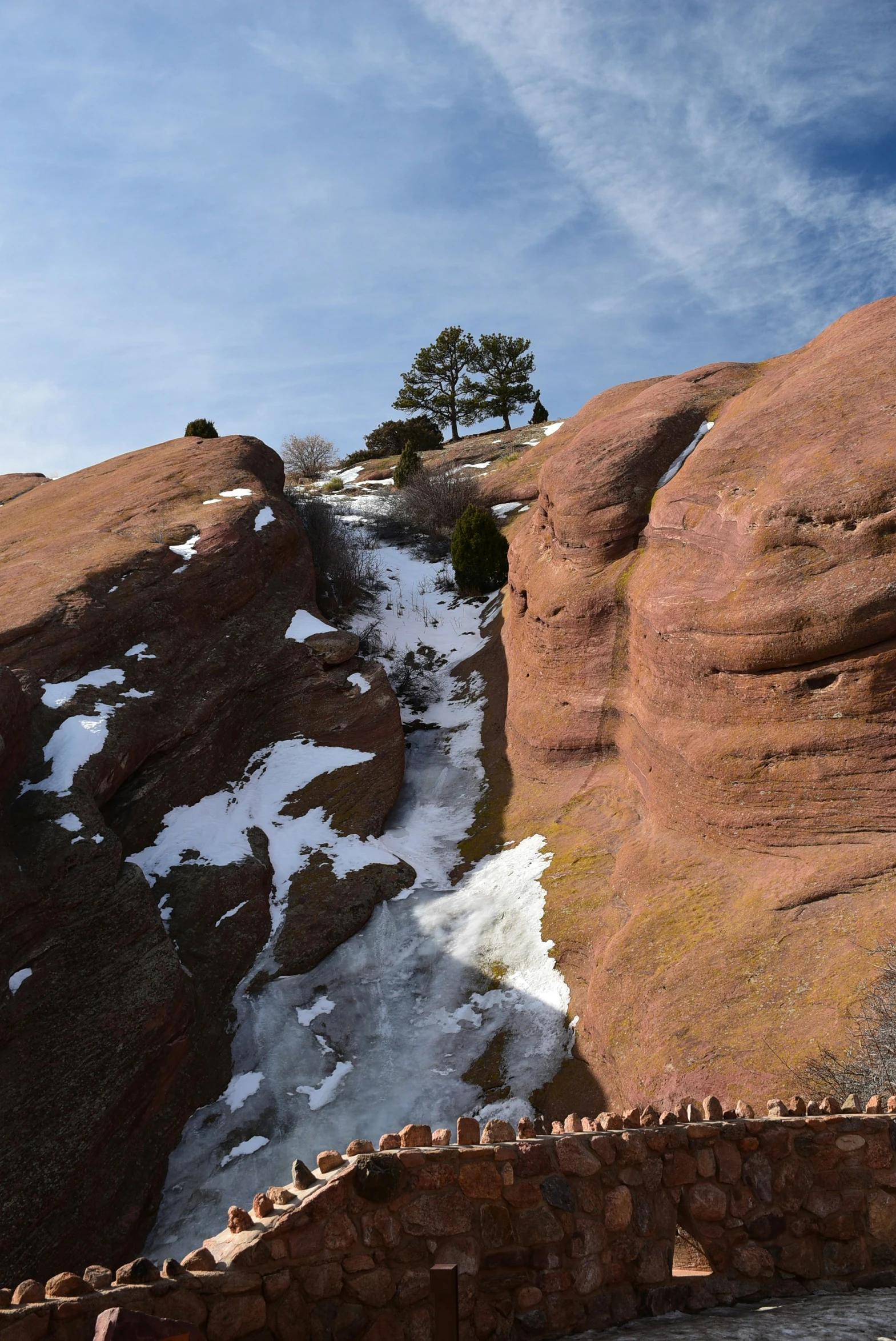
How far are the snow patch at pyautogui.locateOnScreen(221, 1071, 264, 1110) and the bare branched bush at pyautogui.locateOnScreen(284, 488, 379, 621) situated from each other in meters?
13.7

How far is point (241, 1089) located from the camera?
44.0 feet

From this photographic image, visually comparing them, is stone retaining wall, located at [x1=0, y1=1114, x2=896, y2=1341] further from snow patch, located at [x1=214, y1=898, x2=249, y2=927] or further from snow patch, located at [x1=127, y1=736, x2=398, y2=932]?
snow patch, located at [x1=127, y1=736, x2=398, y2=932]

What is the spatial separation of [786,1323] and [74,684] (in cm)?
1455

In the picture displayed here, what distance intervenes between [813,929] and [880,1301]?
209 inches

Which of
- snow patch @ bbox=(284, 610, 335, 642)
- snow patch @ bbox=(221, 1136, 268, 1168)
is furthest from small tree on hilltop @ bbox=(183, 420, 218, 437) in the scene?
snow patch @ bbox=(221, 1136, 268, 1168)

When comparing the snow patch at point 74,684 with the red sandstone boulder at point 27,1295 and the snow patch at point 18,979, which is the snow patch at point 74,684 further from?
the red sandstone boulder at point 27,1295

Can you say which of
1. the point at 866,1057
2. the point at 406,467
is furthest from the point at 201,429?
the point at 866,1057

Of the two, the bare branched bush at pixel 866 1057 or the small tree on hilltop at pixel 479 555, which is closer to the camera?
the bare branched bush at pixel 866 1057

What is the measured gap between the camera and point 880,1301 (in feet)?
20.6

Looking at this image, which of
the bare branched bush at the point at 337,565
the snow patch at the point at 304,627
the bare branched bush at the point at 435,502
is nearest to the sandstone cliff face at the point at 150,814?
the snow patch at the point at 304,627

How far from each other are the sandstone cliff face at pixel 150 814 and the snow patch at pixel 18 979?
0.06 feet

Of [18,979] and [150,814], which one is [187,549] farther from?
[18,979]

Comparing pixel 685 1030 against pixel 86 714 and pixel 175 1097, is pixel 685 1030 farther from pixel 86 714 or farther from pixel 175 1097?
pixel 86 714

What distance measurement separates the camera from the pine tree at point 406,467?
3897 cm
